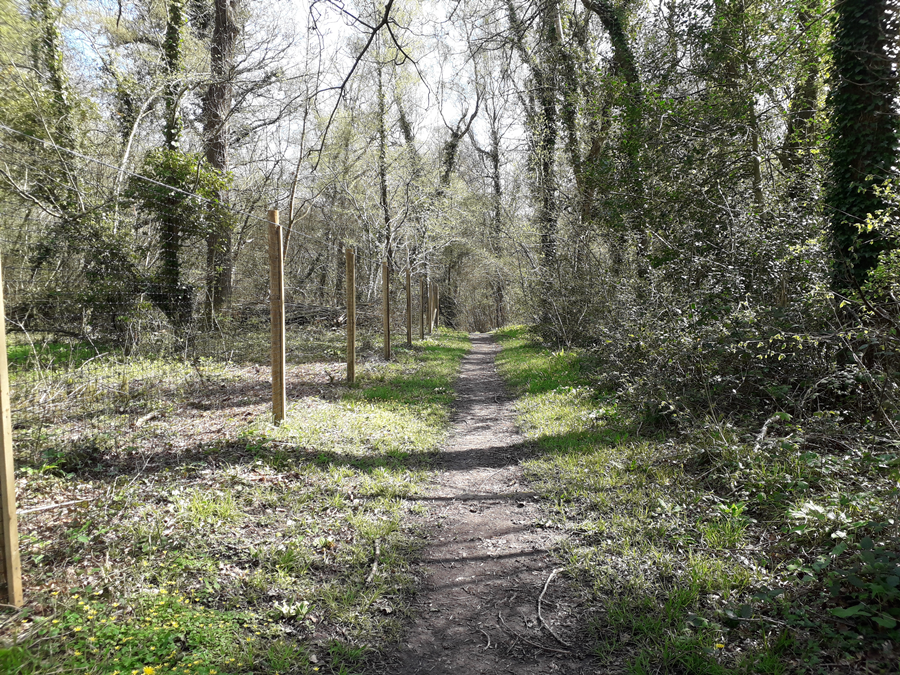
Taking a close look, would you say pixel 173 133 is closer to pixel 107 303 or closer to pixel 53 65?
pixel 53 65

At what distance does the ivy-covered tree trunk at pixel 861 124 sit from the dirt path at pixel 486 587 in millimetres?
4195

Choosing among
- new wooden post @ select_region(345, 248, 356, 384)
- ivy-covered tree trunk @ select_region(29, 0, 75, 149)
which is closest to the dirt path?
new wooden post @ select_region(345, 248, 356, 384)

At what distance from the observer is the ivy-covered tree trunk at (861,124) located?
4.54 meters

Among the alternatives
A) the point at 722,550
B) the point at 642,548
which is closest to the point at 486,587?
the point at 642,548

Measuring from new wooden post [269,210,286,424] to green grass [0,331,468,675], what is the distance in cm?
48

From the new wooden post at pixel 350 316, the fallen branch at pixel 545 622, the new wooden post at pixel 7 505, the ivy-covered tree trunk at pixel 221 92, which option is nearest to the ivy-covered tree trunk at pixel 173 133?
the ivy-covered tree trunk at pixel 221 92

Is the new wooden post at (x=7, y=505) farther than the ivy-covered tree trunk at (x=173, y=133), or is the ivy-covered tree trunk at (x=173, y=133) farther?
the ivy-covered tree trunk at (x=173, y=133)

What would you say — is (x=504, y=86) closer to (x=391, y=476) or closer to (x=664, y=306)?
(x=664, y=306)

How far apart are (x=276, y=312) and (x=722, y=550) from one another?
5.03m

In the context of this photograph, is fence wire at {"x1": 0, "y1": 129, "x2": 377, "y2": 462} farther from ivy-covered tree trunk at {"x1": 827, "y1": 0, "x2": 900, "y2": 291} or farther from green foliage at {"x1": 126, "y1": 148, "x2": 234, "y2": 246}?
ivy-covered tree trunk at {"x1": 827, "y1": 0, "x2": 900, "y2": 291}

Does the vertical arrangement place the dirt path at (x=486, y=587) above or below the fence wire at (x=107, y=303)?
below

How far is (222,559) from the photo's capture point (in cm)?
296

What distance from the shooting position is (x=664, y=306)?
5.77m

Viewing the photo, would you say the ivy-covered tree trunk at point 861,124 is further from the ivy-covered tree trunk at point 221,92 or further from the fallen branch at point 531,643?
the ivy-covered tree trunk at point 221,92
